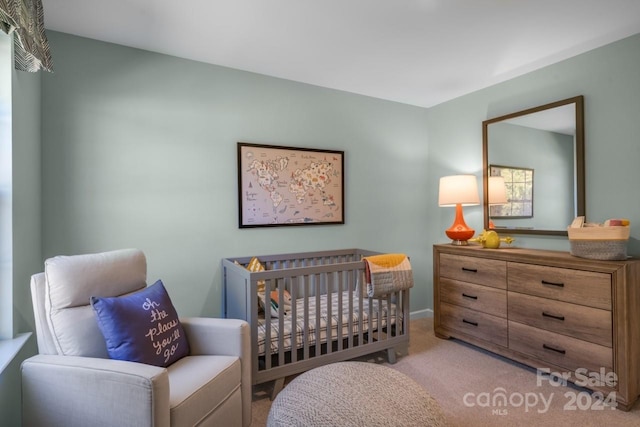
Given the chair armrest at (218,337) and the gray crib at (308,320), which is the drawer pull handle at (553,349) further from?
the chair armrest at (218,337)

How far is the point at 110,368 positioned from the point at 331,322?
143cm

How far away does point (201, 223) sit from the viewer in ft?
8.69

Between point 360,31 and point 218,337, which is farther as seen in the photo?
point 360,31

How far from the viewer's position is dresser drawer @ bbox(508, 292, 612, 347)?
206 cm

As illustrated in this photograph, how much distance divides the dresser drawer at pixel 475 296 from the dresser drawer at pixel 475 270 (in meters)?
Answer: 0.05

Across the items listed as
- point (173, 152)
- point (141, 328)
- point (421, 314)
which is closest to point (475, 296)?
point (421, 314)

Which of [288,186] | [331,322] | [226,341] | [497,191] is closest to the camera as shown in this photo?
[226,341]

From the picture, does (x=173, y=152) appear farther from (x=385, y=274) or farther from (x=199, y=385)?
(x=385, y=274)

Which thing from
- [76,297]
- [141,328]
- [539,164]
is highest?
[539,164]

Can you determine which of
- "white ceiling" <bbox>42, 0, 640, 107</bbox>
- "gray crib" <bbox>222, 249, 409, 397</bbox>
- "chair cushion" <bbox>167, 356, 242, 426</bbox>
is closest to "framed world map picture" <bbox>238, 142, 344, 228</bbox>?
"gray crib" <bbox>222, 249, 409, 397</bbox>

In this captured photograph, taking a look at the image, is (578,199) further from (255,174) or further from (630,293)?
(255,174)

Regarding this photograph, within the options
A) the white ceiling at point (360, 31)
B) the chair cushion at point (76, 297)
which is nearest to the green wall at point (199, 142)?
the white ceiling at point (360, 31)

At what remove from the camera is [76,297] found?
5.20ft

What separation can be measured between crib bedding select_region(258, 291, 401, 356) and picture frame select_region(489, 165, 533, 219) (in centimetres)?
142
